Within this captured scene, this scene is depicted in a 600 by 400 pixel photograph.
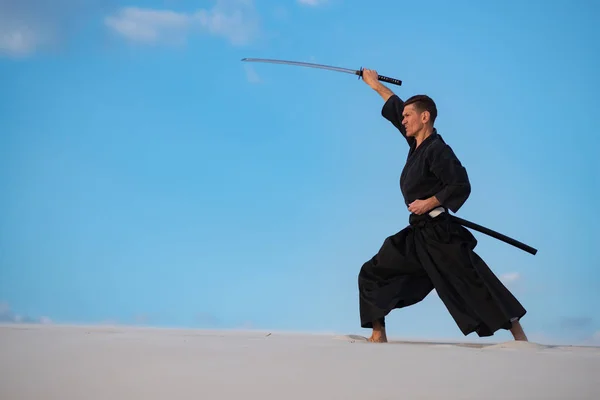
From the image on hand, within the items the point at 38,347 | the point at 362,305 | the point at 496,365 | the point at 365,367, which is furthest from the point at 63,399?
the point at 362,305

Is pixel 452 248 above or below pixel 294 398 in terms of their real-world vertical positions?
above

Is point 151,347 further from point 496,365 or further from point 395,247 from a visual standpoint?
point 395,247

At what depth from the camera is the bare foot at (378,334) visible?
445 centimetres

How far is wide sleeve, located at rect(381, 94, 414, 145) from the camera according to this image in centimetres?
495

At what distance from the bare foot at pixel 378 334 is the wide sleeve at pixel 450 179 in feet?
2.91

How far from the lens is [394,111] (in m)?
4.99

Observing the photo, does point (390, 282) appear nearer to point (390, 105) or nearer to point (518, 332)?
point (518, 332)

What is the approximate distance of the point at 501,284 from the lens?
4328 mm

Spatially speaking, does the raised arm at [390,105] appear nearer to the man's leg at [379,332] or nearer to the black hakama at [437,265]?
the black hakama at [437,265]

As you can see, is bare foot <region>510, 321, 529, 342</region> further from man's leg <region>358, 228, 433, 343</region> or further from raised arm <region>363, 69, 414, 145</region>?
raised arm <region>363, 69, 414, 145</region>

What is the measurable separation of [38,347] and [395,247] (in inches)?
90.8

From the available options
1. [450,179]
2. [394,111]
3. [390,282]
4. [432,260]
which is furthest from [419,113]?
[390,282]

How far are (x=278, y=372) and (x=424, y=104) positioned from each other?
273cm

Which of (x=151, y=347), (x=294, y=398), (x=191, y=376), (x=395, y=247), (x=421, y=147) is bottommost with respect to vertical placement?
(x=294, y=398)
